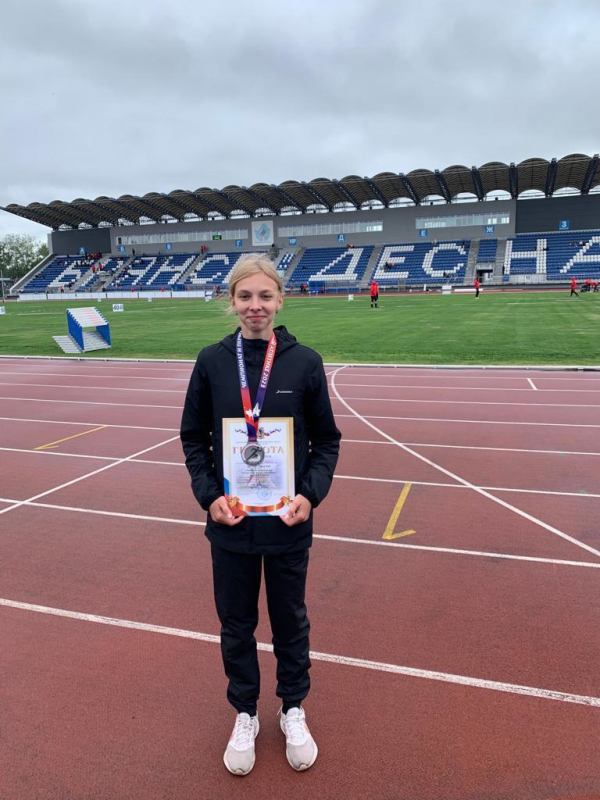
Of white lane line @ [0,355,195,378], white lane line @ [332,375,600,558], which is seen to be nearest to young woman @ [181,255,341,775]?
white lane line @ [332,375,600,558]

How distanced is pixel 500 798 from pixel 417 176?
58.7 metres

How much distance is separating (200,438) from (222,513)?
424mm

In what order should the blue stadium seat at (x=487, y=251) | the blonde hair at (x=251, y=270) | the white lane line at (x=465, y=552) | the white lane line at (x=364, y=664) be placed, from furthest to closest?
1. the blue stadium seat at (x=487, y=251)
2. the white lane line at (x=465, y=552)
3. the white lane line at (x=364, y=664)
4. the blonde hair at (x=251, y=270)

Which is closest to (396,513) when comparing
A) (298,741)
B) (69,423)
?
(298,741)

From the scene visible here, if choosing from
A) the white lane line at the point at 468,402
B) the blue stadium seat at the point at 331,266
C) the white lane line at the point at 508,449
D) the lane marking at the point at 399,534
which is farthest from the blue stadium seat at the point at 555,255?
the lane marking at the point at 399,534

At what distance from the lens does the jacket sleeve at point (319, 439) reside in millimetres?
2674

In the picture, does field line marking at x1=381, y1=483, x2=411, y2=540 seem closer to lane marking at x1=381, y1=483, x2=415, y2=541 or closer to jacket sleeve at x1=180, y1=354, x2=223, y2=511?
lane marking at x1=381, y1=483, x2=415, y2=541

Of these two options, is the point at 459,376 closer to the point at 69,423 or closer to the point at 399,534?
the point at 69,423

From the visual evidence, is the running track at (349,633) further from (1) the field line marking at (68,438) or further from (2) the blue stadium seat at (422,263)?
(2) the blue stadium seat at (422,263)

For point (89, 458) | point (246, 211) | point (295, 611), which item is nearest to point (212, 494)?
point (295, 611)

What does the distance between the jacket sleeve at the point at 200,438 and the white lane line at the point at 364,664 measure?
1623 mm

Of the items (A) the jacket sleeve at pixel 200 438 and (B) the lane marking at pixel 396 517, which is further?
(B) the lane marking at pixel 396 517

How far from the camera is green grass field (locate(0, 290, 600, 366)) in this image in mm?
16906

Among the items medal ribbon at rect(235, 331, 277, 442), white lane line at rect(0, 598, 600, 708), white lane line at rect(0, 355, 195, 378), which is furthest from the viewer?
white lane line at rect(0, 355, 195, 378)
